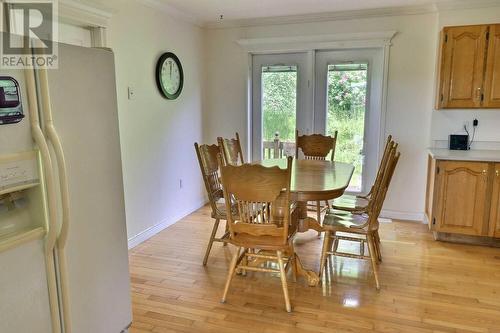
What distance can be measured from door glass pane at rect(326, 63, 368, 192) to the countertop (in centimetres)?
87

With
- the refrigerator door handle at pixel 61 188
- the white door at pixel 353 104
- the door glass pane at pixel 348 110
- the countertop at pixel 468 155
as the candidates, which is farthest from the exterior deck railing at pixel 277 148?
the refrigerator door handle at pixel 61 188

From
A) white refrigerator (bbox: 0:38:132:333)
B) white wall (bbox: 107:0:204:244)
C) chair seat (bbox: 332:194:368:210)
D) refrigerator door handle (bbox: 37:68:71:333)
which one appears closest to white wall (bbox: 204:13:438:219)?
white wall (bbox: 107:0:204:244)

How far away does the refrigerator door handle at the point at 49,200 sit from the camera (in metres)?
1.31

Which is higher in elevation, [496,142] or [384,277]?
[496,142]

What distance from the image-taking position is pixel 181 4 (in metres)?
3.75

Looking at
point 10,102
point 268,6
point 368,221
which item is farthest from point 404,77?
point 10,102

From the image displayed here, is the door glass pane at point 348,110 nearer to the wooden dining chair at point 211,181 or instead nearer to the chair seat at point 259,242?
the wooden dining chair at point 211,181

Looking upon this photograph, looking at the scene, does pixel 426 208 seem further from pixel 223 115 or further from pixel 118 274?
pixel 118 274

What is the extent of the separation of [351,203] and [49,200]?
2.55 metres

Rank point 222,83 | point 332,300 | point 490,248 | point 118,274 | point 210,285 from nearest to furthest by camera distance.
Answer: point 118,274 < point 332,300 < point 210,285 < point 490,248 < point 222,83

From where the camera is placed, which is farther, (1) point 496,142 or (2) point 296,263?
(1) point 496,142

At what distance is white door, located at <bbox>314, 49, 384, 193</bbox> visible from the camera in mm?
4207

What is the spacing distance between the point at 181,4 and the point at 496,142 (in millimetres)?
3543

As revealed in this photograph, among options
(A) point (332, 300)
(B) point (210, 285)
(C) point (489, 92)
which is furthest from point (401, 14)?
(B) point (210, 285)
